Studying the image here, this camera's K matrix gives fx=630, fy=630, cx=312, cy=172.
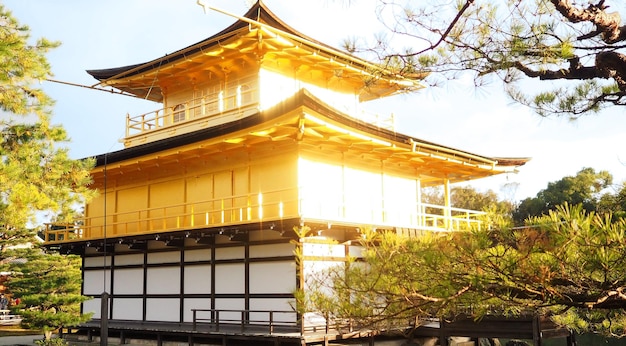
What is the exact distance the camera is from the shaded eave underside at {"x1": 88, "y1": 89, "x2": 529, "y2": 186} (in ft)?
43.7

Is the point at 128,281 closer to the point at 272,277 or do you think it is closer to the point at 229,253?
the point at 229,253

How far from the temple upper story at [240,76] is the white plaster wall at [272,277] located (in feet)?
14.5

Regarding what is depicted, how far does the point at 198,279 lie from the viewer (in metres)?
16.2

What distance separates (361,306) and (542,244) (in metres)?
2.39

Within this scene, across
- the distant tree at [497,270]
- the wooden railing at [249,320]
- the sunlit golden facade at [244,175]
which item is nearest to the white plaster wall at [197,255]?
the sunlit golden facade at [244,175]

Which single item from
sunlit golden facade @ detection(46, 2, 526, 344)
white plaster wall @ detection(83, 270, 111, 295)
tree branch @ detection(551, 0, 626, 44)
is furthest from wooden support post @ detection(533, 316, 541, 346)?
white plaster wall @ detection(83, 270, 111, 295)

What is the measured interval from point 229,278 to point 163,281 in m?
2.69

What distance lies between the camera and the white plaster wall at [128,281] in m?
17.9

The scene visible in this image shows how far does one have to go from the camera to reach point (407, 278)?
5.91 metres

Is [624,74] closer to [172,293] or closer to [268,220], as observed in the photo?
[268,220]

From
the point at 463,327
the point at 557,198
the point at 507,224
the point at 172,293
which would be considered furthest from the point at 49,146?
the point at 557,198

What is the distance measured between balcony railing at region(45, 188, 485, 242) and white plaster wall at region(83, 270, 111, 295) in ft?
3.93

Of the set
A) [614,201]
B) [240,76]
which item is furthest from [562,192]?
[614,201]

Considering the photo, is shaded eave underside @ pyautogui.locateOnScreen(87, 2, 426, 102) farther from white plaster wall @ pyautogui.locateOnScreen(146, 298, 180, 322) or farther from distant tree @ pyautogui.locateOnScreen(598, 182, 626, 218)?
distant tree @ pyautogui.locateOnScreen(598, 182, 626, 218)
